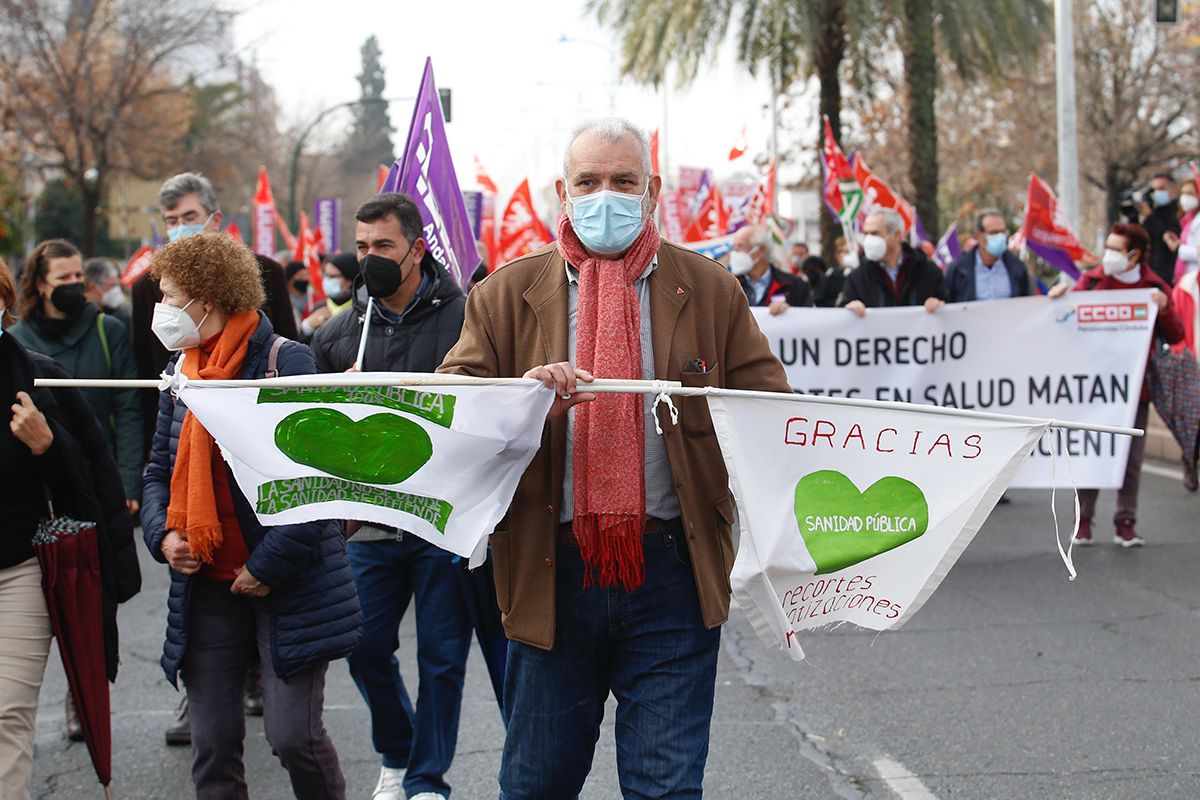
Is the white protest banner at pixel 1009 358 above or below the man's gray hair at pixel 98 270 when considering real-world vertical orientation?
below

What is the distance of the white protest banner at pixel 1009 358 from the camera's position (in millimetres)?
8094

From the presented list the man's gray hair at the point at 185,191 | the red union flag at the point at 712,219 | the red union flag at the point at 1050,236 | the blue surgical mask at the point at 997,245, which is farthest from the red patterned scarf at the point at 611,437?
the red union flag at the point at 712,219

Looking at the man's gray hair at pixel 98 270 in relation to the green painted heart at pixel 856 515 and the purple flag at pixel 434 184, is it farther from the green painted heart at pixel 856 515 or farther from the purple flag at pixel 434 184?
the green painted heart at pixel 856 515

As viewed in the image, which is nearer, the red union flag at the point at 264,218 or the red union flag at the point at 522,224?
the red union flag at the point at 522,224

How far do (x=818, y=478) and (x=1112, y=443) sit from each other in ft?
17.9

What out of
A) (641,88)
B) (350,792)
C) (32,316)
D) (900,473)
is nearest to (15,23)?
(641,88)

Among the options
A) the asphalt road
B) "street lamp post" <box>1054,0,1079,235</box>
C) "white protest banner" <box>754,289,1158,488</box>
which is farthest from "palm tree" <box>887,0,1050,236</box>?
the asphalt road

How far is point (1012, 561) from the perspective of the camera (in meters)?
8.13

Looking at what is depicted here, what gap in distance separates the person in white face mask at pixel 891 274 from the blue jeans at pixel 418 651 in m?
4.53

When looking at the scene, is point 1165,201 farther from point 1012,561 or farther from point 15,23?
point 15,23

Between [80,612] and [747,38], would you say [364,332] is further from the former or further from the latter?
[747,38]

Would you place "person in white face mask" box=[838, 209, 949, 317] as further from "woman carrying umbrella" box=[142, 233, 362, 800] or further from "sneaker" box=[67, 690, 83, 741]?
"woman carrying umbrella" box=[142, 233, 362, 800]

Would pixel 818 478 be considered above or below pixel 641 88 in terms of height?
below

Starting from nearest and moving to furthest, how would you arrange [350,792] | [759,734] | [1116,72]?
[350,792], [759,734], [1116,72]
